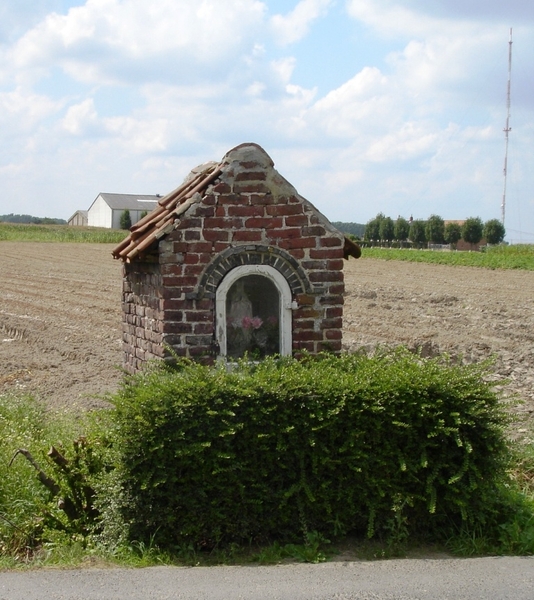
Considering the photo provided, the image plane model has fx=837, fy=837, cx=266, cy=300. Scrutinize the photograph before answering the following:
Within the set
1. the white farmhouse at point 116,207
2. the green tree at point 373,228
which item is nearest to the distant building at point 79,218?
the white farmhouse at point 116,207

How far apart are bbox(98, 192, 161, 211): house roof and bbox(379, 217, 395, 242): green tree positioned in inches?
1289

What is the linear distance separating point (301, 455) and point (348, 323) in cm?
1320

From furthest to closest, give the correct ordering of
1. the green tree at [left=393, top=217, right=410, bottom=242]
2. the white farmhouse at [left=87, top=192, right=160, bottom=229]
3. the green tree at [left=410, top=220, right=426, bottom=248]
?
the white farmhouse at [left=87, top=192, right=160, bottom=229], the green tree at [left=393, top=217, right=410, bottom=242], the green tree at [left=410, top=220, right=426, bottom=248]

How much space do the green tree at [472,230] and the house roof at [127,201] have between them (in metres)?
45.3

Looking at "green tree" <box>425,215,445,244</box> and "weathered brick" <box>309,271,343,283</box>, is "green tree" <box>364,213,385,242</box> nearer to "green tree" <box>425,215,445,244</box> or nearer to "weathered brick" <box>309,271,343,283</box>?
"green tree" <box>425,215,445,244</box>

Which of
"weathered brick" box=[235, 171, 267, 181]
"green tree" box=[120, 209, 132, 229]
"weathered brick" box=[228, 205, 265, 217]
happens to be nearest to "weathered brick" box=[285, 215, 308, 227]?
"weathered brick" box=[228, 205, 265, 217]

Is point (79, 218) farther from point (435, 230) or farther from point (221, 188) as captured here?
point (221, 188)

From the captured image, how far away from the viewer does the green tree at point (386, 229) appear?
109 m

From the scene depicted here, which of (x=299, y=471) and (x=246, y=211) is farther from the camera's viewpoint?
(x=246, y=211)

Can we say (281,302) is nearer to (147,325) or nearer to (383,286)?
(147,325)

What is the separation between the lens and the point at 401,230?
351 feet

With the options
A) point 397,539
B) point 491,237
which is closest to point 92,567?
point 397,539

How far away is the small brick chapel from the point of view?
6941 millimetres

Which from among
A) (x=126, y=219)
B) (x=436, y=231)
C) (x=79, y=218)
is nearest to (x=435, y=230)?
(x=436, y=231)
